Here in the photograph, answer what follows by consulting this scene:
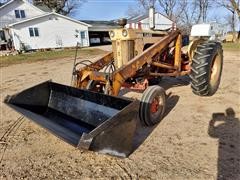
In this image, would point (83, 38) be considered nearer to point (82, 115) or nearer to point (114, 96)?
point (82, 115)

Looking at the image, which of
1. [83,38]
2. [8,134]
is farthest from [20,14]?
[8,134]

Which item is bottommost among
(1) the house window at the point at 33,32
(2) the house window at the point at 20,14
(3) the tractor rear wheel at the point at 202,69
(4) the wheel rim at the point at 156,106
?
(4) the wheel rim at the point at 156,106

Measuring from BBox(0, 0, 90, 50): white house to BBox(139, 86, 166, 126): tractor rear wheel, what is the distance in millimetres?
23052

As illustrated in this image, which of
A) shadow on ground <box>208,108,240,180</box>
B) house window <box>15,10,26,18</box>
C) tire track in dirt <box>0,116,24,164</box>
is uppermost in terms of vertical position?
house window <box>15,10,26,18</box>

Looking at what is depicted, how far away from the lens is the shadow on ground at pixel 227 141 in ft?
9.19

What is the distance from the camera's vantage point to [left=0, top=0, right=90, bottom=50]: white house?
80.1ft

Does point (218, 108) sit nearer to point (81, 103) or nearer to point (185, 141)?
point (185, 141)

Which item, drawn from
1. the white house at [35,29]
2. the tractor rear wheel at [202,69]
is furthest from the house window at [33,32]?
the tractor rear wheel at [202,69]

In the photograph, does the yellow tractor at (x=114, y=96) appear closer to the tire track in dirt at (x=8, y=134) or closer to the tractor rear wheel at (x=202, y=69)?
the tractor rear wheel at (x=202, y=69)

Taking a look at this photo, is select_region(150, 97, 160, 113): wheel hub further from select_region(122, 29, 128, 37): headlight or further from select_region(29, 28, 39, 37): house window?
select_region(29, 28, 39, 37): house window

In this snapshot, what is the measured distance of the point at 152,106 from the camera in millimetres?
3949

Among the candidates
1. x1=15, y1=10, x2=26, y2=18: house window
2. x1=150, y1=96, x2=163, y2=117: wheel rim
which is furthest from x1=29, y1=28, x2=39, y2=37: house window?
x1=150, y1=96, x2=163, y2=117: wheel rim

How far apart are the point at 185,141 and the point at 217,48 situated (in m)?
2.71

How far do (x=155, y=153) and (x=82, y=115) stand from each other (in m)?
1.32
